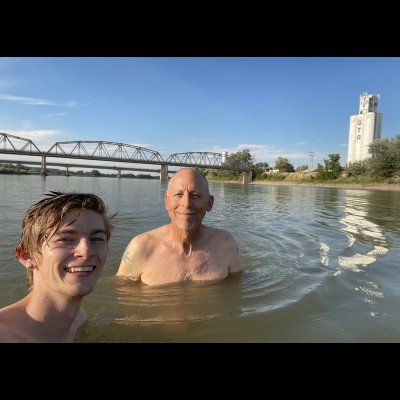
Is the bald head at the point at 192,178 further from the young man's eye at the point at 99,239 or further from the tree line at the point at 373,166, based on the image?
the tree line at the point at 373,166

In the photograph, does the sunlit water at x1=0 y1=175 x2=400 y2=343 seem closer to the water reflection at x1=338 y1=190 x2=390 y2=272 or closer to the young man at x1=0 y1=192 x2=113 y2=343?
the water reflection at x1=338 y1=190 x2=390 y2=272

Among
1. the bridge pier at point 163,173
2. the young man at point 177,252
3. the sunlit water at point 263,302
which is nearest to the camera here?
the sunlit water at point 263,302

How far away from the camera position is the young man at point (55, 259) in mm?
1656

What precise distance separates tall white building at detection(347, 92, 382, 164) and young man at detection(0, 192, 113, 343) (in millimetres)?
118375

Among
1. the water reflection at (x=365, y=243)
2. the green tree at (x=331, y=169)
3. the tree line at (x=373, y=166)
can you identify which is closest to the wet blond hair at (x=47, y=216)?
the water reflection at (x=365, y=243)

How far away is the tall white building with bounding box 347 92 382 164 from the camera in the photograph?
108m

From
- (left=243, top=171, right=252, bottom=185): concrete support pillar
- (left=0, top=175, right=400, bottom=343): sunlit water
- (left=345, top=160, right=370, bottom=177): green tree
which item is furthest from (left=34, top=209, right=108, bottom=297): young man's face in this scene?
(left=243, top=171, right=252, bottom=185): concrete support pillar

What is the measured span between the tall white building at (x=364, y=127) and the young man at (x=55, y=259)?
388 feet

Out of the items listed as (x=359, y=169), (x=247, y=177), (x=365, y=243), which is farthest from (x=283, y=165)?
(x=365, y=243)

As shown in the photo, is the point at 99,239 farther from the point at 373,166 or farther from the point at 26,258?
the point at 373,166

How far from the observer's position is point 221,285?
12.7ft
